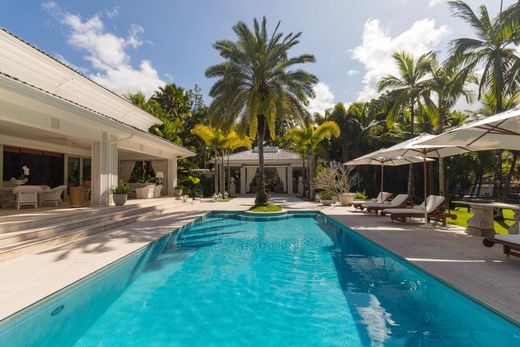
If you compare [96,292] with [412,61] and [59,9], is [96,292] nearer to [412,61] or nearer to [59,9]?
[59,9]

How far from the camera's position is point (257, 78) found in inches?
591

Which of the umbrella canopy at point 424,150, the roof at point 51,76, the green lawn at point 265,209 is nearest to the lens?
the umbrella canopy at point 424,150

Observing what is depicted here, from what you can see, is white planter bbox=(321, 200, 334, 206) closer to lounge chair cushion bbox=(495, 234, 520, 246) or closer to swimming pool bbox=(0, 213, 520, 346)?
swimming pool bbox=(0, 213, 520, 346)

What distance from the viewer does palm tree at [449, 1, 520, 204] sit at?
468 inches

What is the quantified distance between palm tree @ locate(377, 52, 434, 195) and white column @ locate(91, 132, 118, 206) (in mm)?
16448

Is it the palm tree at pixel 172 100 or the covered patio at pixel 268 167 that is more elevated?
the palm tree at pixel 172 100

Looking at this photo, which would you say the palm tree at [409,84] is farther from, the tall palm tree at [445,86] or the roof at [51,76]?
the roof at [51,76]

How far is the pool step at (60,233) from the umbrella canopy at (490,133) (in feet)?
33.7

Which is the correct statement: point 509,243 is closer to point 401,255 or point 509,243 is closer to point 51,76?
point 401,255

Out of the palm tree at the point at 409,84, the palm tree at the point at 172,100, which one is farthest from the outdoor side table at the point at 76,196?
the palm tree at the point at 172,100

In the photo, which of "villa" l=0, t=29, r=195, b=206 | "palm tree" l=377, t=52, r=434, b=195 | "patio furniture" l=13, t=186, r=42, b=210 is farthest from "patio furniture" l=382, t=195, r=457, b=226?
"patio furniture" l=13, t=186, r=42, b=210

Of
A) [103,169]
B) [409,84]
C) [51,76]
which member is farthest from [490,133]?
[51,76]

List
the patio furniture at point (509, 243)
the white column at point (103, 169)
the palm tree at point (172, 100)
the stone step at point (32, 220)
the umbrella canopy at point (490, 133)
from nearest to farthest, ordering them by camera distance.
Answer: the patio furniture at point (509, 243), the umbrella canopy at point (490, 133), the stone step at point (32, 220), the white column at point (103, 169), the palm tree at point (172, 100)

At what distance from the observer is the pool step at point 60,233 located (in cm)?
632
